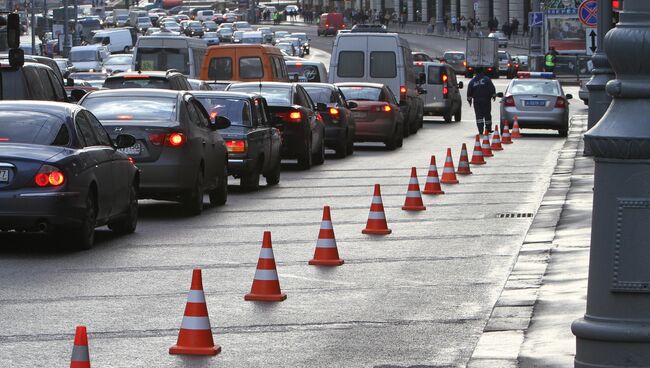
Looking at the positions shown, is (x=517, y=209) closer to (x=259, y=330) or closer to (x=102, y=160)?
(x=102, y=160)

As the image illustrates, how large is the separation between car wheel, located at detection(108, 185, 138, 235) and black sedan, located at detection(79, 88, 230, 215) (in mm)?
1532

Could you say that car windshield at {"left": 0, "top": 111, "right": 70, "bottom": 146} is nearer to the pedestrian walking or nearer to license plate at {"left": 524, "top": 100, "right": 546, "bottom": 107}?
the pedestrian walking

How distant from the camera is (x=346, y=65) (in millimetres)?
40875

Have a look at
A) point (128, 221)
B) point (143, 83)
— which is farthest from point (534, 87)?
point (128, 221)

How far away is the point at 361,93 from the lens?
35531 millimetres

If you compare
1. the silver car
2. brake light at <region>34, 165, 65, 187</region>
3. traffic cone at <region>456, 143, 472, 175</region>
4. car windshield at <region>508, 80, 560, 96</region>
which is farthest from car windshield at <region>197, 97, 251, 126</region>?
car windshield at <region>508, 80, 560, 96</region>

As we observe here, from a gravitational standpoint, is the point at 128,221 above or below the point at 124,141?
below

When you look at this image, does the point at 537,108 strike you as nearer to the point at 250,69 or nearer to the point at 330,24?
the point at 250,69

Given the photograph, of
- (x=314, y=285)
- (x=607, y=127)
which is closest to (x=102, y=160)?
(x=314, y=285)

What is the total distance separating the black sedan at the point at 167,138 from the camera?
Result: 18.4m

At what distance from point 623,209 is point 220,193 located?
46.4 ft

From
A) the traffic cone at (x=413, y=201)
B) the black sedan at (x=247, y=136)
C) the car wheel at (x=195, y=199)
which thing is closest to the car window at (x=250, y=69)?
the black sedan at (x=247, y=136)

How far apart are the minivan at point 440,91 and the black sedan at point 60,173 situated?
32.7 metres

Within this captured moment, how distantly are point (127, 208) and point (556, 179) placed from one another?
961 centimetres
